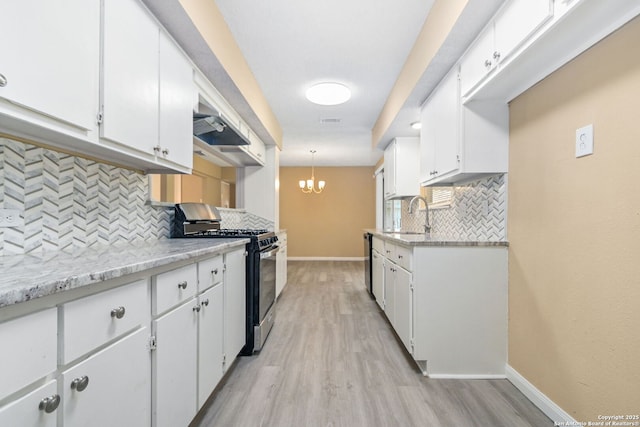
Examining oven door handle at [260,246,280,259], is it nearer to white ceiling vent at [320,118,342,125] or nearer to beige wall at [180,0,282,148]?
beige wall at [180,0,282,148]

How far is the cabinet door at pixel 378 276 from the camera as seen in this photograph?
10.9 feet

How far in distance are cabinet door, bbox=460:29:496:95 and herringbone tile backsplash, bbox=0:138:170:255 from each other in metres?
2.17

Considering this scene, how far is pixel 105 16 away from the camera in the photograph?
3.96 ft

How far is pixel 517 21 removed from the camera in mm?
1420

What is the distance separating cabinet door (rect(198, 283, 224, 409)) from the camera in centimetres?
153

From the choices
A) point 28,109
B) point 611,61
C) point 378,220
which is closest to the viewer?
point 28,109

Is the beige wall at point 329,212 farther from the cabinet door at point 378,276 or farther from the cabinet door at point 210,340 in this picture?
the cabinet door at point 210,340

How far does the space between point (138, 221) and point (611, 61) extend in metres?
2.54

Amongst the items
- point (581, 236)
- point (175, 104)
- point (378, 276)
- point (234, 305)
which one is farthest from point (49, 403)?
point (378, 276)

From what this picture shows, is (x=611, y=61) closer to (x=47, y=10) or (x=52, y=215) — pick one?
(x=47, y=10)

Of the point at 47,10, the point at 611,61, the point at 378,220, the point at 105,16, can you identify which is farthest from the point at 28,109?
the point at 378,220

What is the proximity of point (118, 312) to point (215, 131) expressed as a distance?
2.07m

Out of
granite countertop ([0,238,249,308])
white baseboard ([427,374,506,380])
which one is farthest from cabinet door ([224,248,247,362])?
white baseboard ([427,374,506,380])

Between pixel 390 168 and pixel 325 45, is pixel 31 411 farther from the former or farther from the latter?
pixel 390 168
